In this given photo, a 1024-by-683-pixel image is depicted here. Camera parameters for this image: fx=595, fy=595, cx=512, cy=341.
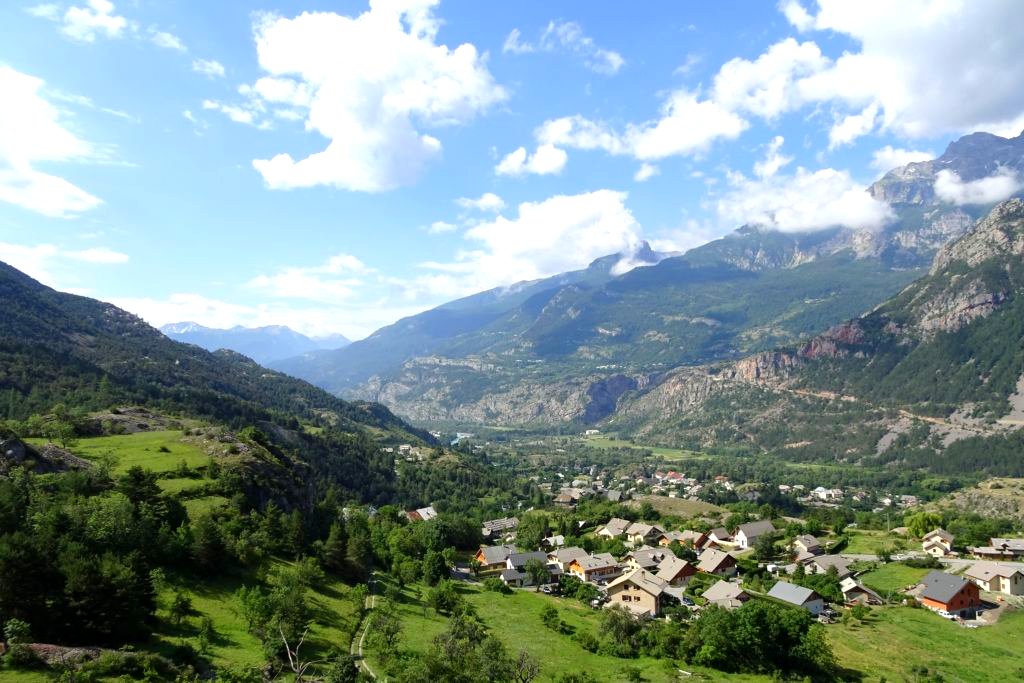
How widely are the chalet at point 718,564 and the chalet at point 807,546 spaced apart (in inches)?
447

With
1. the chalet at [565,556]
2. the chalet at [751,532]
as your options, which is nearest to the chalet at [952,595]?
the chalet at [751,532]

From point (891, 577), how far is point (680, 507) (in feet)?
188

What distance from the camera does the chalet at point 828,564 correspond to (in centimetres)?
7086

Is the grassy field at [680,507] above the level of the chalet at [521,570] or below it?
below

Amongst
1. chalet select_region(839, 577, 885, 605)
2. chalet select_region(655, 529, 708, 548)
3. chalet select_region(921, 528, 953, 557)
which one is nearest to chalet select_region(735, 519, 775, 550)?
chalet select_region(655, 529, 708, 548)

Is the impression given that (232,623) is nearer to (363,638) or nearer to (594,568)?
(363,638)

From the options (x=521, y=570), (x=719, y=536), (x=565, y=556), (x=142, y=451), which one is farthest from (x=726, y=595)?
(x=142, y=451)

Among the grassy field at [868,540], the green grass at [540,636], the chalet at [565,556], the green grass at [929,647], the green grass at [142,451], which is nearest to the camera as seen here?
the green grass at [540,636]

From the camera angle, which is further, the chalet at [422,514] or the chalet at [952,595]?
the chalet at [422,514]

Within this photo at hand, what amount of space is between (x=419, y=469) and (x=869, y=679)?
127 metres

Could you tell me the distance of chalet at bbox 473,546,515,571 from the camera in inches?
3189

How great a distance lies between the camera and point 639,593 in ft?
210

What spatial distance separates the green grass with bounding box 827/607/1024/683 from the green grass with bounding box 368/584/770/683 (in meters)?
10.5

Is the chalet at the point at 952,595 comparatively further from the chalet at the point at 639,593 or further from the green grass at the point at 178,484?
the green grass at the point at 178,484
